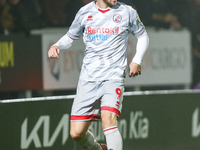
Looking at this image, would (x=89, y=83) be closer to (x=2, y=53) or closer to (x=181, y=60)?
(x=2, y=53)

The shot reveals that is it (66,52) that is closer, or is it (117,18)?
(117,18)

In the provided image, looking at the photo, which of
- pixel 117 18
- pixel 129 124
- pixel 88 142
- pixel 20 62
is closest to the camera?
pixel 117 18

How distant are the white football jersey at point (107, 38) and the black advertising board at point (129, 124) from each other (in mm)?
1271

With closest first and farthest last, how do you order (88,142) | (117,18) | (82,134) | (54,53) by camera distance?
(54,53) → (117,18) → (82,134) → (88,142)

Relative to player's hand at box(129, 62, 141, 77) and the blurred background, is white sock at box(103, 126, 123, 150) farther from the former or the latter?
the blurred background

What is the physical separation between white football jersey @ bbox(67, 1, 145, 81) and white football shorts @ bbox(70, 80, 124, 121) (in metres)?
0.07

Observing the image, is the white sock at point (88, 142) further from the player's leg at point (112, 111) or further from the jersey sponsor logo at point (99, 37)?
the jersey sponsor logo at point (99, 37)

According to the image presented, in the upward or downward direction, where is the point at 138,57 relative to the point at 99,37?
downward

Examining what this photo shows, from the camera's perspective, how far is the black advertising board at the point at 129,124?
553cm

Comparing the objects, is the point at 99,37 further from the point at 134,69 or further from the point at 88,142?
the point at 88,142

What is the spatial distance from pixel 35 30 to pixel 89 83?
1559mm

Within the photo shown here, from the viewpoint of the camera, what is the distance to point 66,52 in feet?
20.1

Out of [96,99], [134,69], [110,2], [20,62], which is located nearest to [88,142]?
[96,99]

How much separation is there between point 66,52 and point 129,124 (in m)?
1.28
